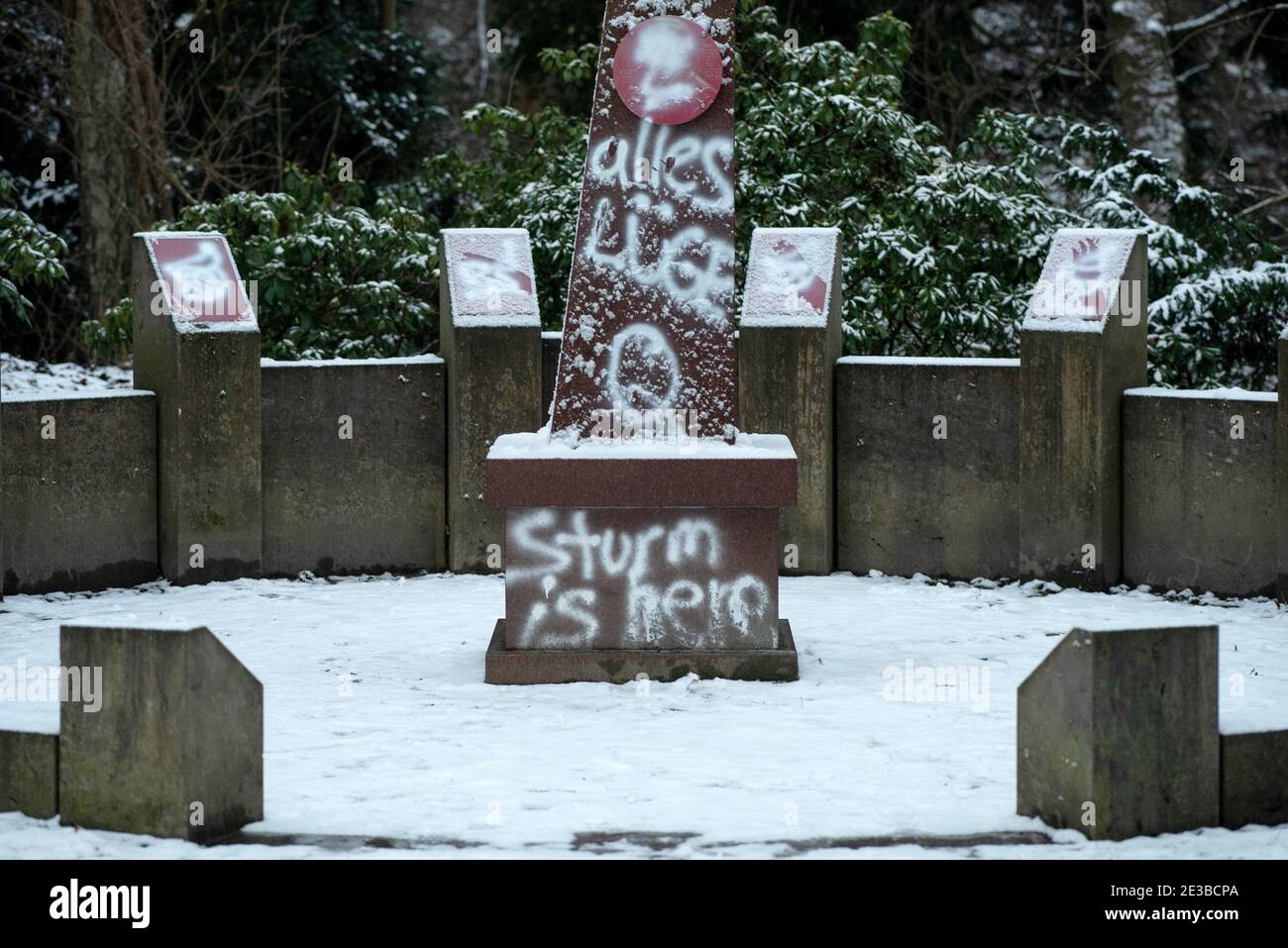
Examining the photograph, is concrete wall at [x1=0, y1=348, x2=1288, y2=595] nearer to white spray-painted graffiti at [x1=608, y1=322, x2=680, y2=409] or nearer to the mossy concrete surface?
the mossy concrete surface

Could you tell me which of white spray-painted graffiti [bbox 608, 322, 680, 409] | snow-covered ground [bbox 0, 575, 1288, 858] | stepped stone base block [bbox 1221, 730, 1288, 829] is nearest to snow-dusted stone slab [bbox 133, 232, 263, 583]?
snow-covered ground [bbox 0, 575, 1288, 858]

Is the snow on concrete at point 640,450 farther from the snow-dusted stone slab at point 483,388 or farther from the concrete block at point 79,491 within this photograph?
the concrete block at point 79,491

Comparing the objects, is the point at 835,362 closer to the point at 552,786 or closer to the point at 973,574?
the point at 973,574

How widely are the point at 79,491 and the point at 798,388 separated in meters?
4.38

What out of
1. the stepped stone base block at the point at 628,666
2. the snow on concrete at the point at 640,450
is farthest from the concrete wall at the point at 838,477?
the stepped stone base block at the point at 628,666

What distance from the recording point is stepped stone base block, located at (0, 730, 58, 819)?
21.2ft

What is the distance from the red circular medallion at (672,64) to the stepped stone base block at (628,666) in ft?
8.33

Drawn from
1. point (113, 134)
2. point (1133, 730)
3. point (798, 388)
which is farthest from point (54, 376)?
point (1133, 730)

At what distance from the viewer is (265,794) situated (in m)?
6.92

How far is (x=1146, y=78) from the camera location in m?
18.9

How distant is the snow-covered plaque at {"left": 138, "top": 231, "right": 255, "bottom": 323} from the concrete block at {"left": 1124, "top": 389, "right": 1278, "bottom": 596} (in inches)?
214

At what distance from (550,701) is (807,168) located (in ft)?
25.2

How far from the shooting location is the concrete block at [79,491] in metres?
11.2

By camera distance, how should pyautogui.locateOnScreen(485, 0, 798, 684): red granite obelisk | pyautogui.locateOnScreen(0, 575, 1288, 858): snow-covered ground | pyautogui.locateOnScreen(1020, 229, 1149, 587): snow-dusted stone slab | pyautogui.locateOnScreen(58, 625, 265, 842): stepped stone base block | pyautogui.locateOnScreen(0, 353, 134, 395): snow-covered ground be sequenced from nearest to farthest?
pyautogui.locateOnScreen(58, 625, 265, 842): stepped stone base block, pyautogui.locateOnScreen(0, 575, 1288, 858): snow-covered ground, pyautogui.locateOnScreen(485, 0, 798, 684): red granite obelisk, pyautogui.locateOnScreen(1020, 229, 1149, 587): snow-dusted stone slab, pyautogui.locateOnScreen(0, 353, 134, 395): snow-covered ground
